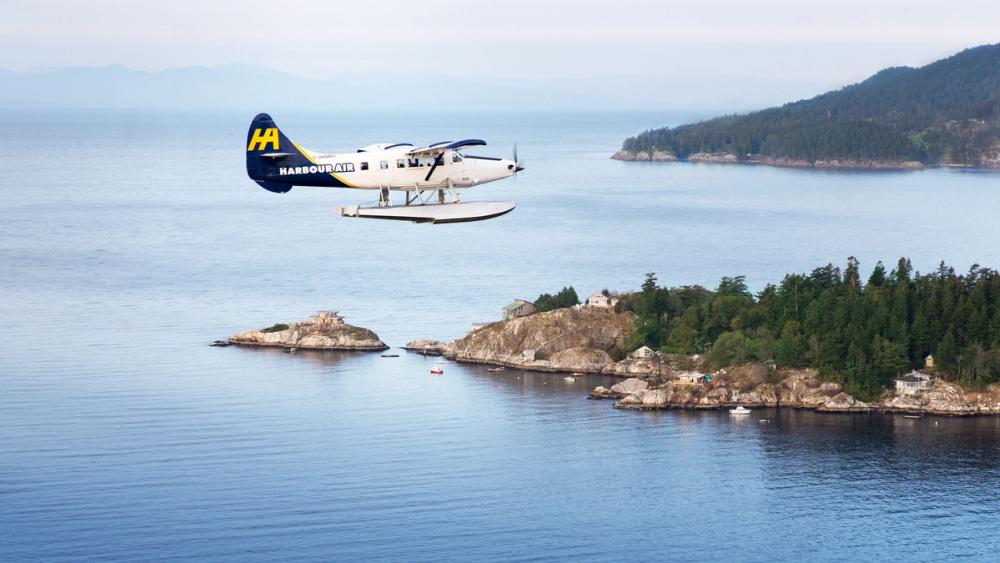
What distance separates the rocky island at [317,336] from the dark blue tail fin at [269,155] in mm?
48177

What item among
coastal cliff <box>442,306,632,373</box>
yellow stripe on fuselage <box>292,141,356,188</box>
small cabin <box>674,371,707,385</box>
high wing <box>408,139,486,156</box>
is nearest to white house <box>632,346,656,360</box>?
coastal cliff <box>442,306,632,373</box>

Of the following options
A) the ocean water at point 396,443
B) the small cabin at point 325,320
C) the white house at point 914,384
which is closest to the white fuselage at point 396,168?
the ocean water at point 396,443

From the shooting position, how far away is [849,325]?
7769 centimetres

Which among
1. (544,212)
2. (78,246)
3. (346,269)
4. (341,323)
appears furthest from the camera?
(544,212)

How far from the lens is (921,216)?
157375mm

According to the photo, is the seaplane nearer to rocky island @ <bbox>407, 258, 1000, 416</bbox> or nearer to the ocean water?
the ocean water

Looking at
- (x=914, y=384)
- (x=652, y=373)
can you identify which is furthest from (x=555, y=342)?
(x=914, y=384)

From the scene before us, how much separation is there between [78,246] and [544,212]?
4745 centimetres

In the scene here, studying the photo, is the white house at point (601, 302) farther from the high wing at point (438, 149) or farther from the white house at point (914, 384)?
the high wing at point (438, 149)

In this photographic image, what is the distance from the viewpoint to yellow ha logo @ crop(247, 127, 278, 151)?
137ft

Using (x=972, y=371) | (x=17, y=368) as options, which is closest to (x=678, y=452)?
(x=972, y=371)

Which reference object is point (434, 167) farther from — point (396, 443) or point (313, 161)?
point (396, 443)

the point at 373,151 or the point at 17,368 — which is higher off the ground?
the point at 373,151

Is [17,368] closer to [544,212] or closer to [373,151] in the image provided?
[373,151]
